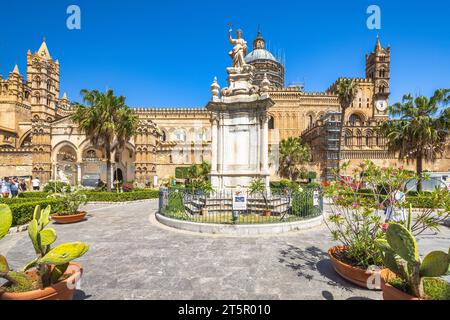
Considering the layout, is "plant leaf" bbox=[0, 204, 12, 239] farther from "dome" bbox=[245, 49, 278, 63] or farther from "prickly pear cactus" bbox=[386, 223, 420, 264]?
"dome" bbox=[245, 49, 278, 63]

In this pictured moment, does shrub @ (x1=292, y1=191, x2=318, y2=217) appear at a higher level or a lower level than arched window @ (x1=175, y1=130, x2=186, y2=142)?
lower

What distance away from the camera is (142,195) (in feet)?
67.2

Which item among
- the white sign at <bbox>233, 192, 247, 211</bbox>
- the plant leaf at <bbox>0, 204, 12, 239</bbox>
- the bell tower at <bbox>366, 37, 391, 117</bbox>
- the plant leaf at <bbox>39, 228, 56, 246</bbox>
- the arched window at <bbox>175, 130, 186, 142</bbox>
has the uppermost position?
the bell tower at <bbox>366, 37, 391, 117</bbox>

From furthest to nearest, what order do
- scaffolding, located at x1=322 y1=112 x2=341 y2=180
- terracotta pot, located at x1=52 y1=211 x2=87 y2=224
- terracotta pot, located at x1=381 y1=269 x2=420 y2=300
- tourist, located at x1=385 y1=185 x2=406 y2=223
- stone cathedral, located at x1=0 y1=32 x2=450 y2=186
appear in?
1. scaffolding, located at x1=322 y1=112 x2=341 y2=180
2. stone cathedral, located at x1=0 y1=32 x2=450 y2=186
3. terracotta pot, located at x1=52 y1=211 x2=87 y2=224
4. tourist, located at x1=385 y1=185 x2=406 y2=223
5. terracotta pot, located at x1=381 y1=269 x2=420 y2=300

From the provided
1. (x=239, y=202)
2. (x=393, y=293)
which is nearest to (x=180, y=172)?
(x=239, y=202)

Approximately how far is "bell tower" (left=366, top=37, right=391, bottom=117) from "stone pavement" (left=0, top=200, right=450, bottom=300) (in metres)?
62.2

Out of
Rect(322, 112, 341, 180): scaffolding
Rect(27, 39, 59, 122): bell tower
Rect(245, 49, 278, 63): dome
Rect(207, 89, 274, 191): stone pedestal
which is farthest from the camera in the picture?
Rect(245, 49, 278, 63): dome

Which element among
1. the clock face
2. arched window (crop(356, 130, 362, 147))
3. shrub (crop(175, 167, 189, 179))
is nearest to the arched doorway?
shrub (crop(175, 167, 189, 179))

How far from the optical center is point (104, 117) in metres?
20.5

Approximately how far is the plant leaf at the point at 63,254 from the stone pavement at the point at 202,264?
1359 mm

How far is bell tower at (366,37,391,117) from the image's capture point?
58.5m

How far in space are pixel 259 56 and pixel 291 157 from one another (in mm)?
43564

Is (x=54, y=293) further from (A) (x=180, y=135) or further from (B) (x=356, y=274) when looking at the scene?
(A) (x=180, y=135)
